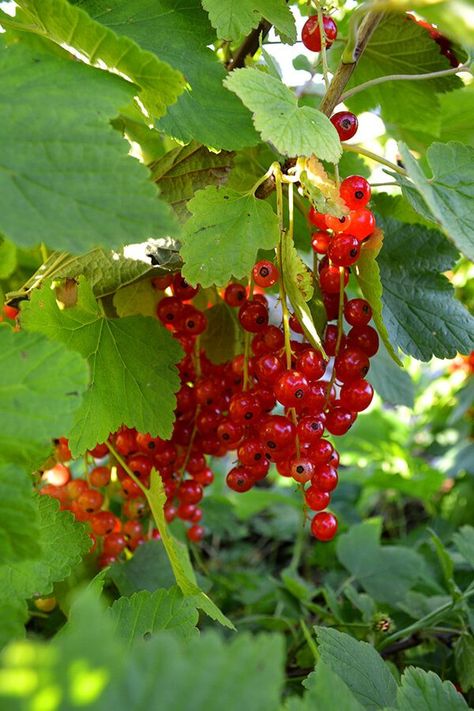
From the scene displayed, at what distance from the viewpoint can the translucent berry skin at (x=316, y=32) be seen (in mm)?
790

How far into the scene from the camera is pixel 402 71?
35.7 inches

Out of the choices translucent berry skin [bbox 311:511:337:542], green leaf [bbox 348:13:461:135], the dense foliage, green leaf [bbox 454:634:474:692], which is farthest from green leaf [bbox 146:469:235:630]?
green leaf [bbox 348:13:461:135]

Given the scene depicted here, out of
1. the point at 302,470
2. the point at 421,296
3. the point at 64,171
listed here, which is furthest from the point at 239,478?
the point at 64,171

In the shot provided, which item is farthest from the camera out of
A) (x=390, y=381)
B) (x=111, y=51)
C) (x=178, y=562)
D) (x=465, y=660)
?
(x=390, y=381)

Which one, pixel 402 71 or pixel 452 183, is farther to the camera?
pixel 402 71

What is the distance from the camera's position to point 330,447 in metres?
0.75

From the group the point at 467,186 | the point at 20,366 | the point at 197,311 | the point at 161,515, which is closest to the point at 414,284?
the point at 467,186

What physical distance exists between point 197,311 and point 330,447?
0.78ft

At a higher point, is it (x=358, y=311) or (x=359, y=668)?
(x=358, y=311)

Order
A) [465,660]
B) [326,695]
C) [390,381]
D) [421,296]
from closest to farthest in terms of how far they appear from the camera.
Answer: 1. [326,695]
2. [421,296]
3. [465,660]
4. [390,381]

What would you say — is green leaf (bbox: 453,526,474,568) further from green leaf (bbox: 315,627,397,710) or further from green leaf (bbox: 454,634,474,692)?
green leaf (bbox: 315,627,397,710)

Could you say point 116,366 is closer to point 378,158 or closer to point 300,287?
point 300,287

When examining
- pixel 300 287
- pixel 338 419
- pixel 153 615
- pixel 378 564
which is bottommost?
pixel 378 564

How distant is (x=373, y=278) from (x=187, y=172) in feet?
0.80
